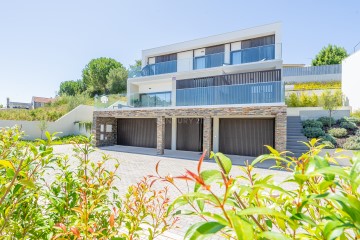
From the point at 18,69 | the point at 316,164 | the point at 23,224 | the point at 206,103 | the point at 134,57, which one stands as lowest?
the point at 23,224

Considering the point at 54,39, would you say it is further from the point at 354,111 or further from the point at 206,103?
the point at 354,111

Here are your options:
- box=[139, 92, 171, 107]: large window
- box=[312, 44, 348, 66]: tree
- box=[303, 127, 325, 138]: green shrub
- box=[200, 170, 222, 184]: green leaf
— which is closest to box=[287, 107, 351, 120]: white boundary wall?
box=[303, 127, 325, 138]: green shrub

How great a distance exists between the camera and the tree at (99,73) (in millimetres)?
44750

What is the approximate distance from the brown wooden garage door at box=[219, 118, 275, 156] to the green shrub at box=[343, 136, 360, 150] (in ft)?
14.6

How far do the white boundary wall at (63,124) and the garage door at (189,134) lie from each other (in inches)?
554

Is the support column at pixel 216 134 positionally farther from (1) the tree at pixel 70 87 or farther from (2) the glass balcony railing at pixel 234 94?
(1) the tree at pixel 70 87

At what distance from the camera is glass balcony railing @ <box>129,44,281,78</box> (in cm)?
1358

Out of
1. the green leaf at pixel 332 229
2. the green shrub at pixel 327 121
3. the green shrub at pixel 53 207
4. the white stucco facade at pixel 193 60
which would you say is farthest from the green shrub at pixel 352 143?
the green leaf at pixel 332 229

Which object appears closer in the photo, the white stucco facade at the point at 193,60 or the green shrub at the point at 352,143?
the green shrub at the point at 352,143

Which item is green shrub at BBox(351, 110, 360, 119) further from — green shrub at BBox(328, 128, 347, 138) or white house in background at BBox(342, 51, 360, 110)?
green shrub at BBox(328, 128, 347, 138)

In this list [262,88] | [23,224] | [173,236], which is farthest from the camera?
[262,88]

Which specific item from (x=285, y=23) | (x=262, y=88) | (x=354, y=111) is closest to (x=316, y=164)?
(x=262, y=88)

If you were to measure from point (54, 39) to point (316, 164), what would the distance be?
1731 centimetres

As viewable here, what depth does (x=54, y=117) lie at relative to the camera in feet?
86.5
